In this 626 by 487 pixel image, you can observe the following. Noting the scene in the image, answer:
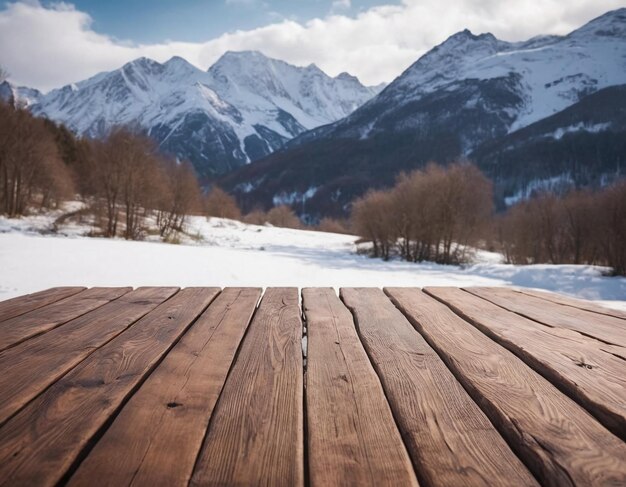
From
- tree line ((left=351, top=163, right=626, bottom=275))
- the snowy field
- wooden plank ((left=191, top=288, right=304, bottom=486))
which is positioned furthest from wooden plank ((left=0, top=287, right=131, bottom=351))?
tree line ((left=351, top=163, right=626, bottom=275))

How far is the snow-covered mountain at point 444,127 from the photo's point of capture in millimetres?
120819

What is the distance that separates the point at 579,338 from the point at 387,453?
114 cm

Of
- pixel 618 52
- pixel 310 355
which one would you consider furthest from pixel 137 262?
pixel 618 52

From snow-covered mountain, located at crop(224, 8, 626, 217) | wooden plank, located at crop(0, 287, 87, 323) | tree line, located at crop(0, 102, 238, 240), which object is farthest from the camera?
snow-covered mountain, located at crop(224, 8, 626, 217)

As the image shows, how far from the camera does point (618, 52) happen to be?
622ft

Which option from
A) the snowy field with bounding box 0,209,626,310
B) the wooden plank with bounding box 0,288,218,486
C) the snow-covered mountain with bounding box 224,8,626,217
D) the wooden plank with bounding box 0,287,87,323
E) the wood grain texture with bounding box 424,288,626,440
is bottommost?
the snowy field with bounding box 0,209,626,310

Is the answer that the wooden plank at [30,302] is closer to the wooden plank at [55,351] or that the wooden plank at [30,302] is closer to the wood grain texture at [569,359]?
the wooden plank at [55,351]

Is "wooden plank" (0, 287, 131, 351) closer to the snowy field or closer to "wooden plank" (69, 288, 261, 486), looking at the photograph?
"wooden plank" (69, 288, 261, 486)

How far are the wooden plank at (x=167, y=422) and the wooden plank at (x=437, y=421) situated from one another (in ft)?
1.54

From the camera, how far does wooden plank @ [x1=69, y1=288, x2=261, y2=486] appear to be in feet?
2.35

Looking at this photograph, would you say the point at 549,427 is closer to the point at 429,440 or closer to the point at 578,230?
the point at 429,440

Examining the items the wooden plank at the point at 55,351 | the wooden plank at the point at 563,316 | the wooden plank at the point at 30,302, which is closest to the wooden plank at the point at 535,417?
the wooden plank at the point at 563,316

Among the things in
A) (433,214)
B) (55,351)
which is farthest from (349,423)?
(433,214)

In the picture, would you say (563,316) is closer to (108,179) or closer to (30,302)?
(30,302)
